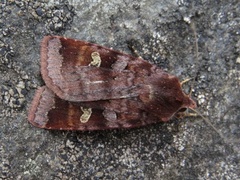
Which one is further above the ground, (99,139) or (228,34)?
(228,34)

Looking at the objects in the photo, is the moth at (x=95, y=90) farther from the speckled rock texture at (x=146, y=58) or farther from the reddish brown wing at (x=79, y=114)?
the speckled rock texture at (x=146, y=58)

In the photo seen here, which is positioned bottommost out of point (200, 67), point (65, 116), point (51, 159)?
point (51, 159)

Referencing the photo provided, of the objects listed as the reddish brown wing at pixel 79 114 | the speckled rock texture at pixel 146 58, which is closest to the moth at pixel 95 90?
the reddish brown wing at pixel 79 114

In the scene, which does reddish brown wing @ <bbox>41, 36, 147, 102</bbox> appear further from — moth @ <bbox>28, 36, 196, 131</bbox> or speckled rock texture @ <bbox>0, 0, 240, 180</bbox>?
speckled rock texture @ <bbox>0, 0, 240, 180</bbox>

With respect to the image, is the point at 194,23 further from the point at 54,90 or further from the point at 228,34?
the point at 54,90

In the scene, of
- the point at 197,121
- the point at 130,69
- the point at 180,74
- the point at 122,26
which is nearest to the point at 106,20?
the point at 122,26

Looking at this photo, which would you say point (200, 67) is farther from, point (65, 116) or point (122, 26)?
point (65, 116)
